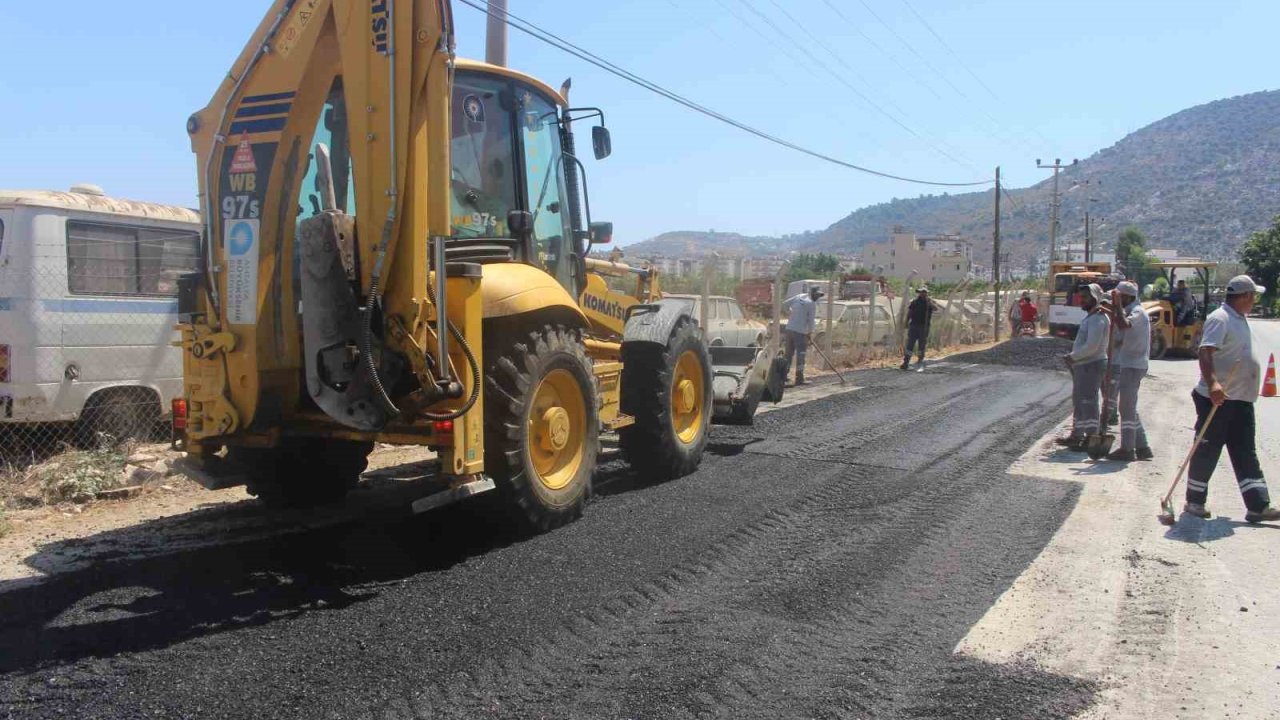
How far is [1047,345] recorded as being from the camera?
24.6 m

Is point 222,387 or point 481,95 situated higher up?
point 481,95

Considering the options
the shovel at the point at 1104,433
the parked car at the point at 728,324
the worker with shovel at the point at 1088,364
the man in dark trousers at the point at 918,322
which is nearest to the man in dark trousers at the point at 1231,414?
the shovel at the point at 1104,433

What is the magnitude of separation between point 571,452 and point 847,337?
49.6 ft

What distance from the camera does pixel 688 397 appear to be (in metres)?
7.96

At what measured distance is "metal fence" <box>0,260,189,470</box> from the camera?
293 inches

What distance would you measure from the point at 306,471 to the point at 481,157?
245 centimetres

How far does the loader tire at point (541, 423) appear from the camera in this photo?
17.6 feet

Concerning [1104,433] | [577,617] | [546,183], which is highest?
[546,183]

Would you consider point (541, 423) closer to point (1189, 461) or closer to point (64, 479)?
point (64, 479)

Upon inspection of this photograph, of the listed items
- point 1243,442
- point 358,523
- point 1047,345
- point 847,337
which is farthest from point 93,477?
point 1047,345

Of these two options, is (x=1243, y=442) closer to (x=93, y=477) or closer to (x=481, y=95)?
(x=481, y=95)

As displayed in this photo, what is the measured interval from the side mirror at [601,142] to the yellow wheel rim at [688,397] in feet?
6.00

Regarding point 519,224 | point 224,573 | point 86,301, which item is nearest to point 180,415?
point 224,573

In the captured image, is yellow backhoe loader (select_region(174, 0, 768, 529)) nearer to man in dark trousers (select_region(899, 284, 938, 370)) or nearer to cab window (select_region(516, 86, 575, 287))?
cab window (select_region(516, 86, 575, 287))
